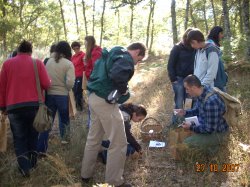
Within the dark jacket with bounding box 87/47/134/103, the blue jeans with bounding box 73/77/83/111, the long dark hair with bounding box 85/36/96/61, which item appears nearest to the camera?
the dark jacket with bounding box 87/47/134/103

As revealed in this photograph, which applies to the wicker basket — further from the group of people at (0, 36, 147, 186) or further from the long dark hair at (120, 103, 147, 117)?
the long dark hair at (120, 103, 147, 117)

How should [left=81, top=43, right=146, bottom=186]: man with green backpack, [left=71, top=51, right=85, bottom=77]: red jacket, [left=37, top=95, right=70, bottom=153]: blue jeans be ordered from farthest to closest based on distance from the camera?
[left=71, top=51, right=85, bottom=77]: red jacket
[left=37, top=95, right=70, bottom=153]: blue jeans
[left=81, top=43, right=146, bottom=186]: man with green backpack

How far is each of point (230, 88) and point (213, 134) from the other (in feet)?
13.6

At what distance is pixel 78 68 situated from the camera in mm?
8305

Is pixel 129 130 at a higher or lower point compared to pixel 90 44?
lower

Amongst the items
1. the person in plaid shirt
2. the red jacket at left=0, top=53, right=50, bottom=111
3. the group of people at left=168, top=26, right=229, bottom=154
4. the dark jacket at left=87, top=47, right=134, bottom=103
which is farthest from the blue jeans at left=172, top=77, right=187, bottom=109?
the red jacket at left=0, top=53, right=50, bottom=111

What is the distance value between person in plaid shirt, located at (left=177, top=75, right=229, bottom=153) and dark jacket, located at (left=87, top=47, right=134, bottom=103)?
1.16 m

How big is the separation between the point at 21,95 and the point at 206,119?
2637 millimetres

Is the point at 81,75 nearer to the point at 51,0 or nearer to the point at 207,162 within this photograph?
the point at 207,162

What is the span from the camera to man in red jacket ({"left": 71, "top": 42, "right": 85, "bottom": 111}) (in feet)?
26.4

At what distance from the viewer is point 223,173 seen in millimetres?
4527

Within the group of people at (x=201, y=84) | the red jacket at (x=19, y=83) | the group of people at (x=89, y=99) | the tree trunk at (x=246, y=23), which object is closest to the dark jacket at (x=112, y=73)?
the group of people at (x=89, y=99)

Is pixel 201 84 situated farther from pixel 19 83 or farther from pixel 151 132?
pixel 19 83

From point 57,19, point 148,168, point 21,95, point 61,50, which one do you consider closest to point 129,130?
point 148,168
